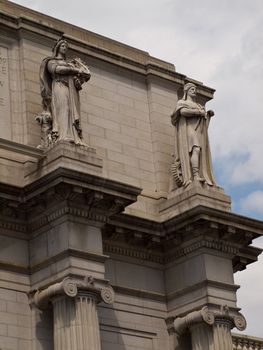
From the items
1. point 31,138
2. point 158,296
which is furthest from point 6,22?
point 158,296

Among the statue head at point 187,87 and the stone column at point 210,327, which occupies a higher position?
the statue head at point 187,87

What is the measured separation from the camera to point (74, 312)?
3180cm

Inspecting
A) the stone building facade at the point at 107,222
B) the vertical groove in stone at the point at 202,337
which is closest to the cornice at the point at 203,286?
the stone building facade at the point at 107,222

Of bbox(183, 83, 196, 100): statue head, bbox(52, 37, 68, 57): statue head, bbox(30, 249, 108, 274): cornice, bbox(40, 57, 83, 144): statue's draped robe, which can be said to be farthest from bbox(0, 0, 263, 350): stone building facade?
bbox(183, 83, 196, 100): statue head

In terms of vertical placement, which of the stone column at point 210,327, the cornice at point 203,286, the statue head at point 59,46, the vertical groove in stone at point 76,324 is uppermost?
the statue head at point 59,46

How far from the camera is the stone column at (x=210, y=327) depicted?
34.4m

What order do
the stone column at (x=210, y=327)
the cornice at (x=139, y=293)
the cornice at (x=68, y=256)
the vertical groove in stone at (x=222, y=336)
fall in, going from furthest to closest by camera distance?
the cornice at (x=139, y=293)
the stone column at (x=210, y=327)
the vertical groove in stone at (x=222, y=336)
the cornice at (x=68, y=256)

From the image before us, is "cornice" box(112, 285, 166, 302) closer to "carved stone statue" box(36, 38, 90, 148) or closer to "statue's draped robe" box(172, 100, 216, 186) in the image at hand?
"statue's draped robe" box(172, 100, 216, 186)

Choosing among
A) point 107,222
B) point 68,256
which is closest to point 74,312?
point 68,256

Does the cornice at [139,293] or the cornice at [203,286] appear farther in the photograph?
the cornice at [203,286]

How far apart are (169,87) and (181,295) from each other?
285 inches

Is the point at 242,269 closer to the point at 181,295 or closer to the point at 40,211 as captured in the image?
the point at 181,295

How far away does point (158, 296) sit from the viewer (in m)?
36.0

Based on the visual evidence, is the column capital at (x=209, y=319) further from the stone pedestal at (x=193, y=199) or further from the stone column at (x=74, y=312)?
the stone column at (x=74, y=312)
